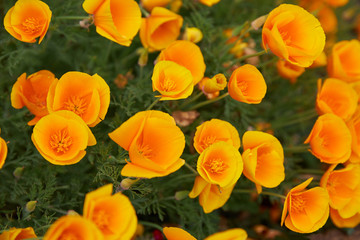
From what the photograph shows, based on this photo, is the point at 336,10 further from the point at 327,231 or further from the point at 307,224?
the point at 307,224

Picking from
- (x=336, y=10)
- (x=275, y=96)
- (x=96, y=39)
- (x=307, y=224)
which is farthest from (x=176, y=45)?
(x=336, y=10)

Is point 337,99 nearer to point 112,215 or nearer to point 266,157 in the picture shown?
point 266,157

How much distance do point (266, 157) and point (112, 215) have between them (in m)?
0.60

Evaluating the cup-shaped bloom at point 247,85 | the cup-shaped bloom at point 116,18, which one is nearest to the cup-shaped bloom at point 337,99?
the cup-shaped bloom at point 247,85

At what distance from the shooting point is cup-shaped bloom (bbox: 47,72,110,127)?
3.97ft

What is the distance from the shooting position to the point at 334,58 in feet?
5.37

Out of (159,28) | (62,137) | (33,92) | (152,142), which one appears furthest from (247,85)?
(33,92)

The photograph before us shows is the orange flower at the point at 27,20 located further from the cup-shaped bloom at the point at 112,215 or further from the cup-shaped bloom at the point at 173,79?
the cup-shaped bloom at the point at 112,215

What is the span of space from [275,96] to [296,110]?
0.18 metres

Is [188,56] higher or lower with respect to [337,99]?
higher

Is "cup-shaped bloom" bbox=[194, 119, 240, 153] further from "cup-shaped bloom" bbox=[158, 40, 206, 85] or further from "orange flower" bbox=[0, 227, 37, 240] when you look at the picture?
"orange flower" bbox=[0, 227, 37, 240]

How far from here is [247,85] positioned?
4.42 feet

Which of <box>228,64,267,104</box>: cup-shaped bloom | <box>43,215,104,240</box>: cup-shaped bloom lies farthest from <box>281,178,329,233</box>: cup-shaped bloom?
<box>43,215,104,240</box>: cup-shaped bloom

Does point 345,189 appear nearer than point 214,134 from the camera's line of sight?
No
